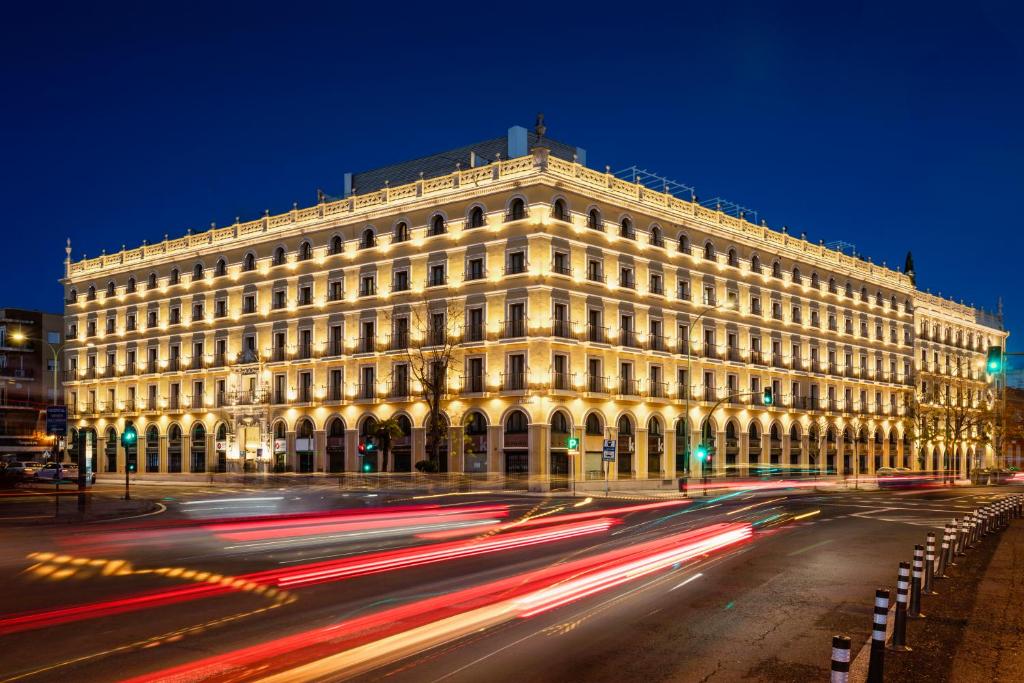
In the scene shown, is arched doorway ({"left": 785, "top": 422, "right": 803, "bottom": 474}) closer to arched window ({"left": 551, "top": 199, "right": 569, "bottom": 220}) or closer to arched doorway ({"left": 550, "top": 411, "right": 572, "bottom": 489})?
arched doorway ({"left": 550, "top": 411, "right": 572, "bottom": 489})

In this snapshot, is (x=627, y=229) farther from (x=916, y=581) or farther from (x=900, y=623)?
(x=900, y=623)

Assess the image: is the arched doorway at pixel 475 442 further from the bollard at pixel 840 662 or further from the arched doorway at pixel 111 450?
the bollard at pixel 840 662

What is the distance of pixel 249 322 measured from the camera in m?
67.8

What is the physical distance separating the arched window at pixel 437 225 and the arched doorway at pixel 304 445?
51.0ft

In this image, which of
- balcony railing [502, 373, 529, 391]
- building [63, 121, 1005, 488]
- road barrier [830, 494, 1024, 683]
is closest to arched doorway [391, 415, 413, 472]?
building [63, 121, 1005, 488]

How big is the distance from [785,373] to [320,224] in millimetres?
34134

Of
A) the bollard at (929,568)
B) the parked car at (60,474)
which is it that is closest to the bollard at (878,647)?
the bollard at (929,568)

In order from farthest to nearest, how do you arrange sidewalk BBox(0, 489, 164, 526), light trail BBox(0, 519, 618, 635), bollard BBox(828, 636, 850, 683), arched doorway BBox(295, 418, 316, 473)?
arched doorway BBox(295, 418, 316, 473) → sidewalk BBox(0, 489, 164, 526) → light trail BBox(0, 519, 618, 635) → bollard BBox(828, 636, 850, 683)

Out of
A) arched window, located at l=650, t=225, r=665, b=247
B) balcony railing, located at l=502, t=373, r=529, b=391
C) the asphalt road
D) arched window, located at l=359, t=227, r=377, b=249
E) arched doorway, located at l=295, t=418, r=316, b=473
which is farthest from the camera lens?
arched doorway, located at l=295, t=418, r=316, b=473

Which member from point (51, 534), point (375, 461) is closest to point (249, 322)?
point (375, 461)

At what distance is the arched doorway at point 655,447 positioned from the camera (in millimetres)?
59094

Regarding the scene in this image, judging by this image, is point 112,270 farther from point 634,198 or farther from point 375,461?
point 634,198

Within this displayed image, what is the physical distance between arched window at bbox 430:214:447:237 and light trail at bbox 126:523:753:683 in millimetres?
39951

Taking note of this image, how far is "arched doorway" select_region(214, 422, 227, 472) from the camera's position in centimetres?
6800
